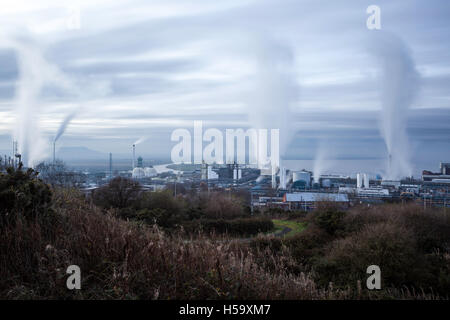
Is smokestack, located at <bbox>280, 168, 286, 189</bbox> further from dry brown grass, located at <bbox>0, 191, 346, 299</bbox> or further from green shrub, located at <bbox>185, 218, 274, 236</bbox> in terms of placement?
dry brown grass, located at <bbox>0, 191, 346, 299</bbox>

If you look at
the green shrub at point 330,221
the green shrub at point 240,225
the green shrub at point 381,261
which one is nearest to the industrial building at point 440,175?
the green shrub at point 330,221

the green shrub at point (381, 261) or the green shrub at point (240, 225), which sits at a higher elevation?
the green shrub at point (381, 261)

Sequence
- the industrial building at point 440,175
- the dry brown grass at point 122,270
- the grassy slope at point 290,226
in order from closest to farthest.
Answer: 1. the dry brown grass at point 122,270
2. the grassy slope at point 290,226
3. the industrial building at point 440,175

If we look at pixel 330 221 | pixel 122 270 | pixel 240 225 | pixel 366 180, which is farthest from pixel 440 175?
pixel 122 270

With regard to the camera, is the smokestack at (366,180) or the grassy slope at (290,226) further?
the smokestack at (366,180)

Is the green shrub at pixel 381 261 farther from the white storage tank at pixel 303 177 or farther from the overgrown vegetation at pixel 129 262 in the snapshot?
the white storage tank at pixel 303 177

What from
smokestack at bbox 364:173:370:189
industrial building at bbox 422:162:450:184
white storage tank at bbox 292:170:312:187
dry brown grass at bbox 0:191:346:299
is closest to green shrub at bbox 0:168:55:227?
dry brown grass at bbox 0:191:346:299

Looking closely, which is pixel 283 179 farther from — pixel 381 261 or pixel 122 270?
pixel 122 270

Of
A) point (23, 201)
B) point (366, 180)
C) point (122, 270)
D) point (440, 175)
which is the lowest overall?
point (366, 180)

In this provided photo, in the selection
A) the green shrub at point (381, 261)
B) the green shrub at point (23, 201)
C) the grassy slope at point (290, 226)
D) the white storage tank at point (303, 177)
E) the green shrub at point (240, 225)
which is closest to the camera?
the green shrub at point (23, 201)

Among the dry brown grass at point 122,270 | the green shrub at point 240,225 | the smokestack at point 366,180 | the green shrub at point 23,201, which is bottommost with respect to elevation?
the green shrub at point 240,225
